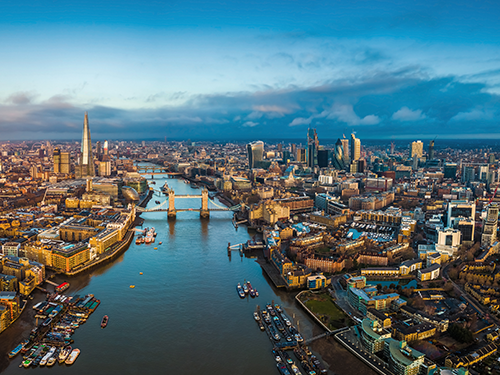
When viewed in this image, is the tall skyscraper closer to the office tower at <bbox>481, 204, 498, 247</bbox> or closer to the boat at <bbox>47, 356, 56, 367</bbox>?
the office tower at <bbox>481, 204, 498, 247</bbox>

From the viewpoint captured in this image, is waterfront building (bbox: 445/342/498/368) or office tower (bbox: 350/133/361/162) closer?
waterfront building (bbox: 445/342/498/368)

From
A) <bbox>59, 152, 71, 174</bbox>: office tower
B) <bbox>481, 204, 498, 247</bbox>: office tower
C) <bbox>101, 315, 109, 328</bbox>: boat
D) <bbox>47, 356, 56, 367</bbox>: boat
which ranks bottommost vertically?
<bbox>47, 356, 56, 367</bbox>: boat

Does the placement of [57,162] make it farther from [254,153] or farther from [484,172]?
[484,172]

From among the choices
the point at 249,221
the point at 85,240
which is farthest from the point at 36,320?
the point at 249,221

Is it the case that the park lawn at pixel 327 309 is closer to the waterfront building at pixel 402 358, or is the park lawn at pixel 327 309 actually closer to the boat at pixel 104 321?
the waterfront building at pixel 402 358

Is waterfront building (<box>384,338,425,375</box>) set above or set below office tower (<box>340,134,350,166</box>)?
below

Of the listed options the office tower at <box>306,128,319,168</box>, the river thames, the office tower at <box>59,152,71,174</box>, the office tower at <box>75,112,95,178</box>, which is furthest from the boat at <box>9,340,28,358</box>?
the office tower at <box>306,128,319,168</box>

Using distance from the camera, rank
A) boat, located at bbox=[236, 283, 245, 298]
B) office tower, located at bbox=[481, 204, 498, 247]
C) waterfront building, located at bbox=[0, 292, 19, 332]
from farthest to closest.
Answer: office tower, located at bbox=[481, 204, 498, 247] < boat, located at bbox=[236, 283, 245, 298] < waterfront building, located at bbox=[0, 292, 19, 332]
